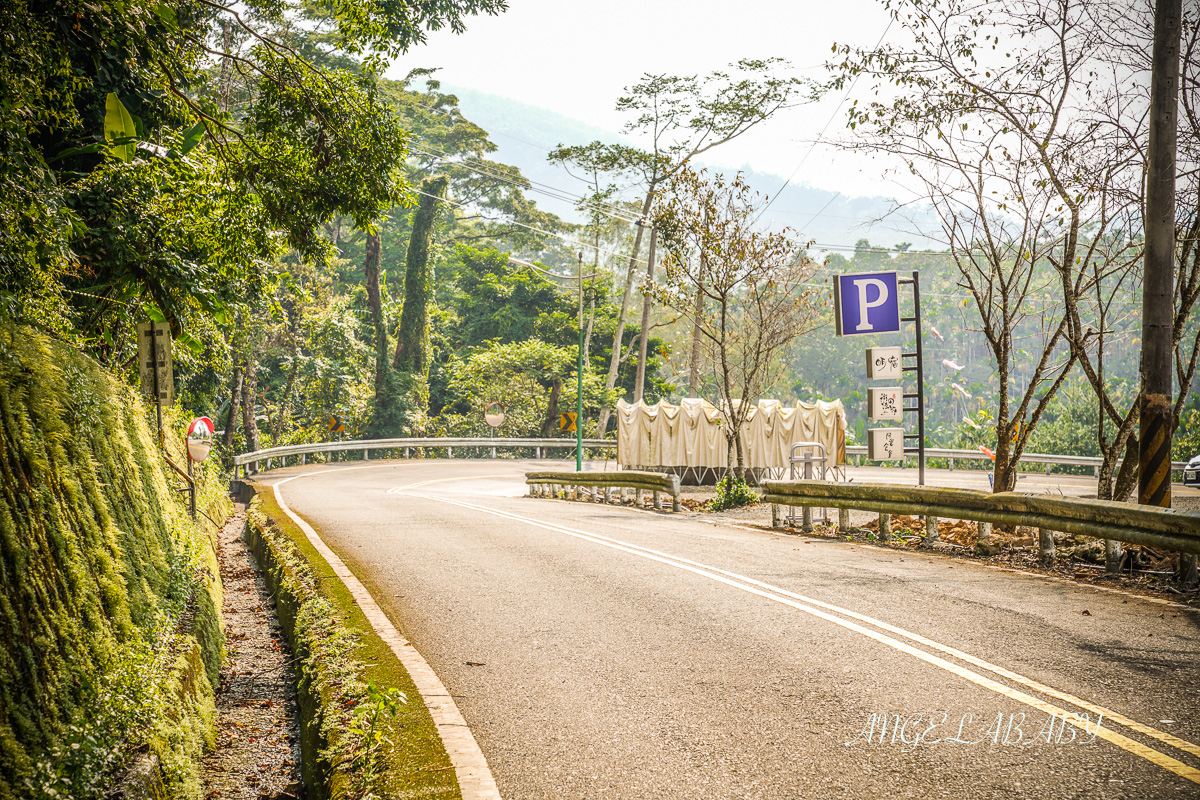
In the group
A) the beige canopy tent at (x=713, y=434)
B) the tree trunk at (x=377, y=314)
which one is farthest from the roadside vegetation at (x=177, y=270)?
the tree trunk at (x=377, y=314)

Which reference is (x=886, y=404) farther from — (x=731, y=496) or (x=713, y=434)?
(x=713, y=434)

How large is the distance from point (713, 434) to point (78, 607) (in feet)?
85.2

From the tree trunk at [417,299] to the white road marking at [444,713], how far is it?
38358 mm

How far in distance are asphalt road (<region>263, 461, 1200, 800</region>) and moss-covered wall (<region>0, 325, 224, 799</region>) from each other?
5.16 feet


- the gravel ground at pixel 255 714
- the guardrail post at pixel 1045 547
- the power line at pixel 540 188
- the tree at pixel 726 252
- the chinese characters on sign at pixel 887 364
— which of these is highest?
the power line at pixel 540 188

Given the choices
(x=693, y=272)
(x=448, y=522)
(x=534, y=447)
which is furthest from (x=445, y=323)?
(x=448, y=522)

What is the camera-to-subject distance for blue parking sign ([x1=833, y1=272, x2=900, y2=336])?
16.1m

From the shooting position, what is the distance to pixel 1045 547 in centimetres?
955

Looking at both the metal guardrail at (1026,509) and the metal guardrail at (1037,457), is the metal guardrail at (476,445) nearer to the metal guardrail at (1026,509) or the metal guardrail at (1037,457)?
the metal guardrail at (1037,457)

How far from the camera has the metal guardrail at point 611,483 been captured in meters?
18.1

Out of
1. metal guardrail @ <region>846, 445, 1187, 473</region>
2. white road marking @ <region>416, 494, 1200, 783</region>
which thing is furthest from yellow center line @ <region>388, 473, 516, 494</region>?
white road marking @ <region>416, 494, 1200, 783</region>

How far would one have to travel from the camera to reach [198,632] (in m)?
5.95

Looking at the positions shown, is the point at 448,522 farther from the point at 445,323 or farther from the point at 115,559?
the point at 445,323

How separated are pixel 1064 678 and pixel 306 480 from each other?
26270 millimetres
